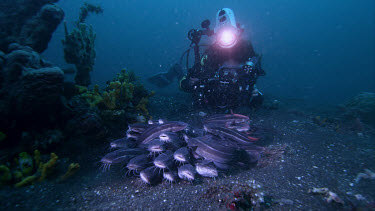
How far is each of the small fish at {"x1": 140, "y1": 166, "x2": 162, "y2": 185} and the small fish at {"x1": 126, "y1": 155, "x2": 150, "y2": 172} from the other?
0.14 metres

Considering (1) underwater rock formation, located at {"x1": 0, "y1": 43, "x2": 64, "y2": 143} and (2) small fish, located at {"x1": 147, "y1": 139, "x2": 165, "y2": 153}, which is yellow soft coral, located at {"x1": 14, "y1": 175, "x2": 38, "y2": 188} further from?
(2) small fish, located at {"x1": 147, "y1": 139, "x2": 165, "y2": 153}

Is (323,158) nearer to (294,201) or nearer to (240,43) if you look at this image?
(294,201)

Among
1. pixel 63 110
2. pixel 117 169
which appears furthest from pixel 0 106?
pixel 117 169

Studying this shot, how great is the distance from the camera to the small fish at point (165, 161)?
10.9 ft

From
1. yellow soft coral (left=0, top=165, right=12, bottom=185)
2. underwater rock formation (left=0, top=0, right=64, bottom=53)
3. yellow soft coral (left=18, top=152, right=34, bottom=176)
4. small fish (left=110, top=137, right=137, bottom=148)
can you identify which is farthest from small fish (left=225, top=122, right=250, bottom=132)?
underwater rock formation (left=0, top=0, right=64, bottom=53)

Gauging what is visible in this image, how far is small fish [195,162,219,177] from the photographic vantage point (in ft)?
11.2

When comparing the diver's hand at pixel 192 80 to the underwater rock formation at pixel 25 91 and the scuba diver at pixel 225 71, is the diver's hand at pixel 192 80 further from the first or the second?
the underwater rock formation at pixel 25 91

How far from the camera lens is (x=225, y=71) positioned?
7.06 m

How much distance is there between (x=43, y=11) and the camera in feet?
21.2

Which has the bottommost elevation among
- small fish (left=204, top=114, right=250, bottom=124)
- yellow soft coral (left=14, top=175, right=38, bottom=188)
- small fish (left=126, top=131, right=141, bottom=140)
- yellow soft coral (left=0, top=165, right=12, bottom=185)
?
yellow soft coral (left=14, top=175, right=38, bottom=188)

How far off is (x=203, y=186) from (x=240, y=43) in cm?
725

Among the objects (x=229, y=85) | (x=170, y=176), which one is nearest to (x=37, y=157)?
(x=170, y=176)

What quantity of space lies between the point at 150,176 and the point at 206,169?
3.92 feet

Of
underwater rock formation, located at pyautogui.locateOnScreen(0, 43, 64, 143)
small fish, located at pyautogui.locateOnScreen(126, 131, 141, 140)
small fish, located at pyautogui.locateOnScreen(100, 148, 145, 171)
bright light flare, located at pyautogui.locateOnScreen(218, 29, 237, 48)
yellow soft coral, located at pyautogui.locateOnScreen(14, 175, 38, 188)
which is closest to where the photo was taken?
yellow soft coral, located at pyautogui.locateOnScreen(14, 175, 38, 188)
